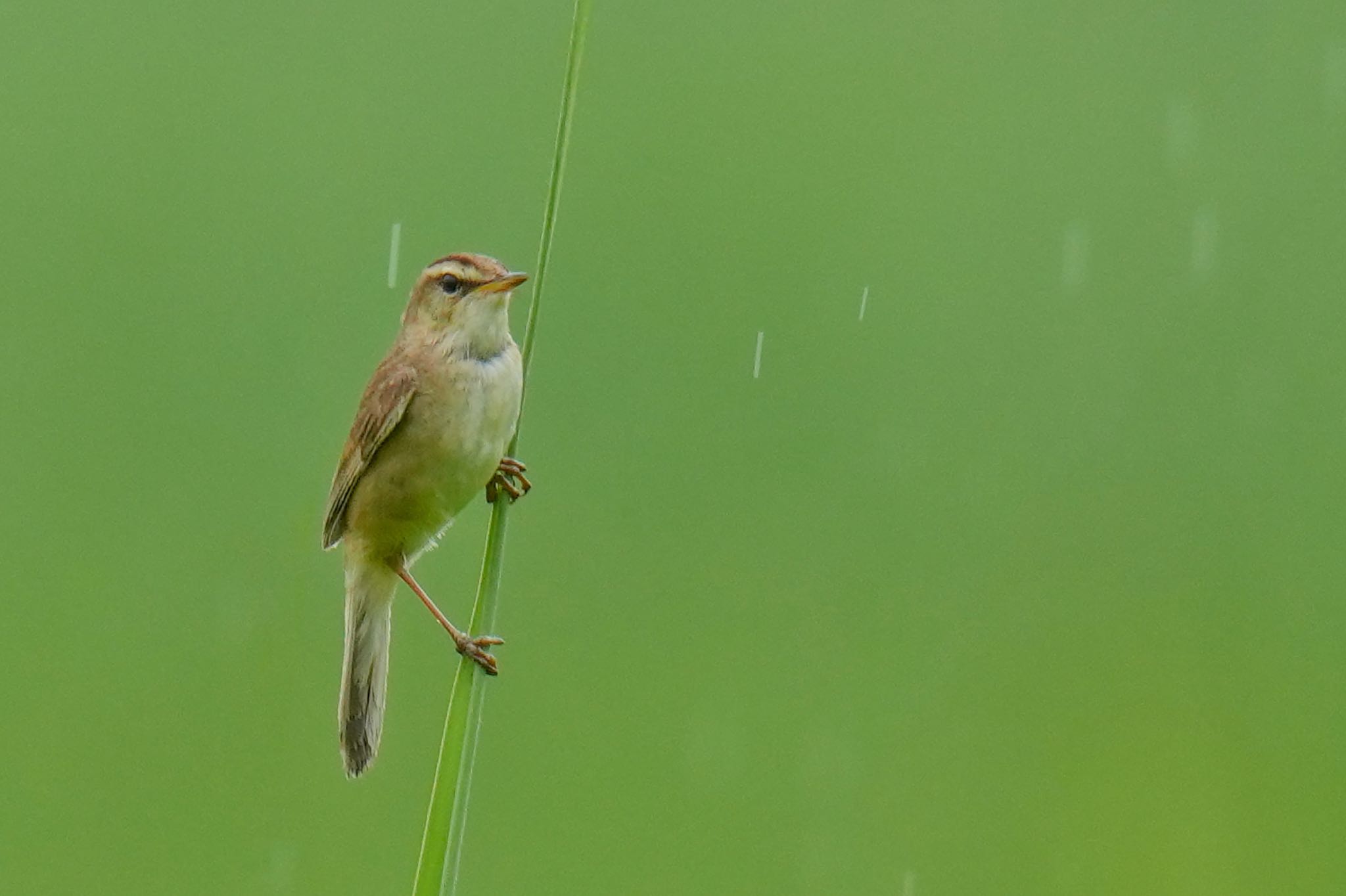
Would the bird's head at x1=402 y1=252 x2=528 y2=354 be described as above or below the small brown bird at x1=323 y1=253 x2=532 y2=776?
above

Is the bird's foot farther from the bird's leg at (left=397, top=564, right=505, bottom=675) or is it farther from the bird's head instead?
the bird's head

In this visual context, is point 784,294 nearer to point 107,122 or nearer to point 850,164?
point 850,164

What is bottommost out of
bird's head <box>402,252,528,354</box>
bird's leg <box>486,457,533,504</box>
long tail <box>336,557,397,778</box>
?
long tail <box>336,557,397,778</box>

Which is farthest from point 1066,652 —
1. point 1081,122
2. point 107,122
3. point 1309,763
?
point 107,122

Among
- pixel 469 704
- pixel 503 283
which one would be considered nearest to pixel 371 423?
pixel 503 283

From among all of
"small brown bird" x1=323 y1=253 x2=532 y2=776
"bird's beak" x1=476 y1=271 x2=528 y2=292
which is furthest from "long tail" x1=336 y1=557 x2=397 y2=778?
"bird's beak" x1=476 y1=271 x2=528 y2=292

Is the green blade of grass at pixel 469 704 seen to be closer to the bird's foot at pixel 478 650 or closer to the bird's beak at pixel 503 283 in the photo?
the bird's foot at pixel 478 650

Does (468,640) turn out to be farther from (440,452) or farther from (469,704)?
(440,452)
